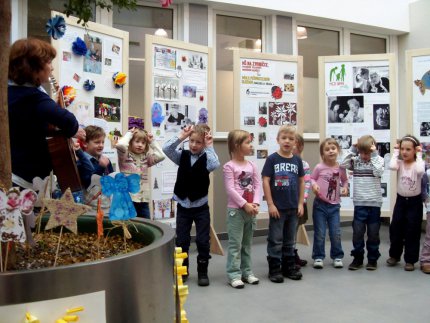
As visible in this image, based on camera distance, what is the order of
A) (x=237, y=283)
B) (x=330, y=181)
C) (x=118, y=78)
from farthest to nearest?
(x=330, y=181), (x=118, y=78), (x=237, y=283)

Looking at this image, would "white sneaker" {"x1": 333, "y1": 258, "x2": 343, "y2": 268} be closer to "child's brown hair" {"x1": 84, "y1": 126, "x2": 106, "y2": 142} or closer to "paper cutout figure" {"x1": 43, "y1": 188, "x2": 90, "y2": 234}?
"child's brown hair" {"x1": 84, "y1": 126, "x2": 106, "y2": 142}

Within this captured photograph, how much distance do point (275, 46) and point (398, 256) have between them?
3.07 metres

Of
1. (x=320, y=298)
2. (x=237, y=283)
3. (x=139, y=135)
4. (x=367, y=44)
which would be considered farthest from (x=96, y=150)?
(x=367, y=44)

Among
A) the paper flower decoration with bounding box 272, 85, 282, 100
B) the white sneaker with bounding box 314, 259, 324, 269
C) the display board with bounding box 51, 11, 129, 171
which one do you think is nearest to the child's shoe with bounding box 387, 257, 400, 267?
the white sneaker with bounding box 314, 259, 324, 269

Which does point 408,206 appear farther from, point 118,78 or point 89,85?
point 89,85

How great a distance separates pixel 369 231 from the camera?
404cm

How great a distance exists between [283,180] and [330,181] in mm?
744

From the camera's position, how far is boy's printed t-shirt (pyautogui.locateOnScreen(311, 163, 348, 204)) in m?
4.11

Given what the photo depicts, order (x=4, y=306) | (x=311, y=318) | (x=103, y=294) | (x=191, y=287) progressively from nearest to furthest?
(x=4, y=306), (x=103, y=294), (x=311, y=318), (x=191, y=287)

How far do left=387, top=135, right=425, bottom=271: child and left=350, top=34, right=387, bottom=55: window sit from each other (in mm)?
2880

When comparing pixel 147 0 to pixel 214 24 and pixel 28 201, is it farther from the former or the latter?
pixel 28 201

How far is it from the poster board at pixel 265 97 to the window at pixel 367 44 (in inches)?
70.3

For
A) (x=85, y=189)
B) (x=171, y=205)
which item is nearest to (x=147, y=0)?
(x=171, y=205)

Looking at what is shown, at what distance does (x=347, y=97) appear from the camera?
17.3ft
